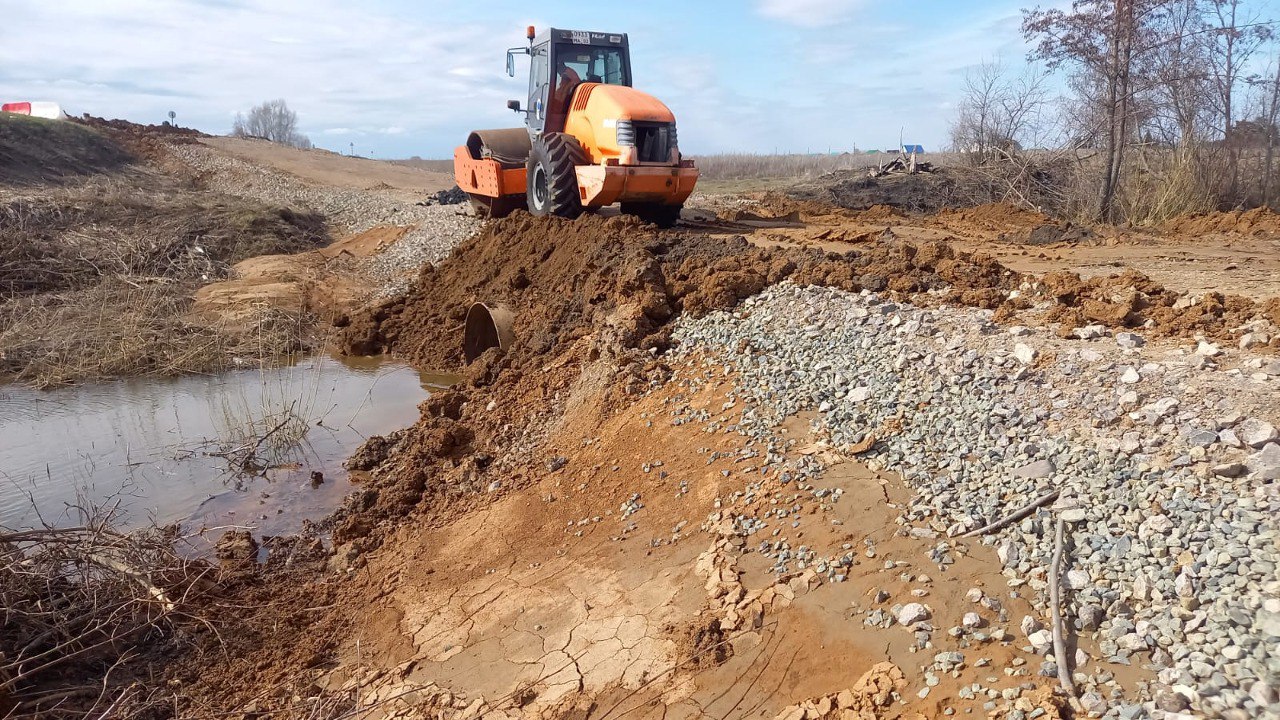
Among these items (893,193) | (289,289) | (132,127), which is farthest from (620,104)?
(132,127)

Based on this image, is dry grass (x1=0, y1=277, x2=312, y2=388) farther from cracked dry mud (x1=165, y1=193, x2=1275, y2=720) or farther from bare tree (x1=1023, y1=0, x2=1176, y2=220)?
bare tree (x1=1023, y1=0, x2=1176, y2=220)

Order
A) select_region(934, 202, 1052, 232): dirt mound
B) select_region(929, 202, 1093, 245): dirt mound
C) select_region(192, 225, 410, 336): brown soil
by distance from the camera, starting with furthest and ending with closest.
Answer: select_region(934, 202, 1052, 232): dirt mound
select_region(192, 225, 410, 336): brown soil
select_region(929, 202, 1093, 245): dirt mound

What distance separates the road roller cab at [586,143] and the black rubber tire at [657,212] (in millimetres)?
15

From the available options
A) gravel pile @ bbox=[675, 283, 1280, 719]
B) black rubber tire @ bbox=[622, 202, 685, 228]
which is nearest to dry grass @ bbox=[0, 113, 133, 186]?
black rubber tire @ bbox=[622, 202, 685, 228]

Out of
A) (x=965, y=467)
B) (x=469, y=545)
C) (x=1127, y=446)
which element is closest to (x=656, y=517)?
(x=469, y=545)

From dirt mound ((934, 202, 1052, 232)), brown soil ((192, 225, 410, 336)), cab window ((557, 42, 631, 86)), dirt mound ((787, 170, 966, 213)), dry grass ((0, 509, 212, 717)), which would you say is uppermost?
cab window ((557, 42, 631, 86))

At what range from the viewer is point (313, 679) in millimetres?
4312

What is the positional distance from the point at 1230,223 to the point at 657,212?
8.26 metres

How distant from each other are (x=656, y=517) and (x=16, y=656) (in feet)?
11.2

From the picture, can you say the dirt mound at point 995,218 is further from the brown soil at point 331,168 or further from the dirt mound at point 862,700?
the brown soil at point 331,168

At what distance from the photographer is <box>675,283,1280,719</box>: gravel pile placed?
9.62ft

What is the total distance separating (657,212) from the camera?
1195 cm

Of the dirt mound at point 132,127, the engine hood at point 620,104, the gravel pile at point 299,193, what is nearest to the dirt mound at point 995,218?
the engine hood at point 620,104

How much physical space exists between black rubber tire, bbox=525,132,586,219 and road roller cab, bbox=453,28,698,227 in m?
0.01
